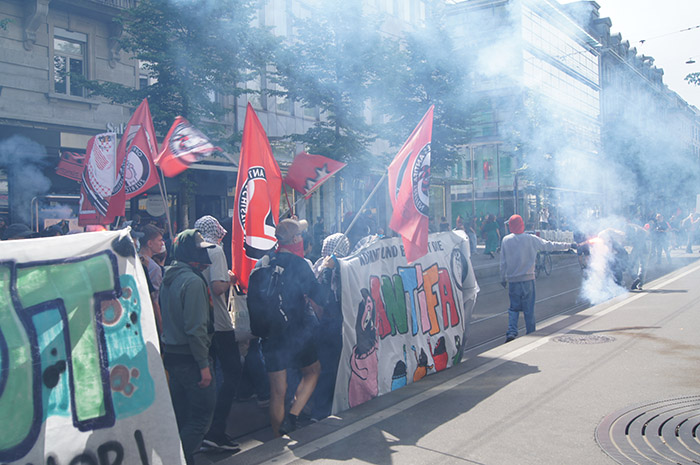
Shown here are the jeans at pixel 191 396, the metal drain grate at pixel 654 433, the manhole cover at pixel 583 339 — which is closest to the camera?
the jeans at pixel 191 396

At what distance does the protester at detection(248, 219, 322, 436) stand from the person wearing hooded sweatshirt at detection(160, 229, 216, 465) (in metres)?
0.61

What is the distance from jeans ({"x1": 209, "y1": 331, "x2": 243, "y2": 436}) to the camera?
446 cm

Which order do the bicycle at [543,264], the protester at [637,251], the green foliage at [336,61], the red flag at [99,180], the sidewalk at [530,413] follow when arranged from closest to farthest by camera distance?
the sidewalk at [530,413]
the red flag at [99,180]
the protester at [637,251]
the green foliage at [336,61]
the bicycle at [543,264]

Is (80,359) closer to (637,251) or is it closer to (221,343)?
(221,343)

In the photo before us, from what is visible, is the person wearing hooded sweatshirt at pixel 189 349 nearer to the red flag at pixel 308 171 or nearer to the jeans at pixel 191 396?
the jeans at pixel 191 396

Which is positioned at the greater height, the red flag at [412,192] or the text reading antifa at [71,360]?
the red flag at [412,192]

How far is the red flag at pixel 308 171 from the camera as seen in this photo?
7363 mm

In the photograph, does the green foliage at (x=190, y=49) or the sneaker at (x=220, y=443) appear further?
the green foliage at (x=190, y=49)

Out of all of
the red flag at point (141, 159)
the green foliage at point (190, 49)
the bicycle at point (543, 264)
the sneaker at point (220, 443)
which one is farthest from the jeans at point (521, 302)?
the bicycle at point (543, 264)

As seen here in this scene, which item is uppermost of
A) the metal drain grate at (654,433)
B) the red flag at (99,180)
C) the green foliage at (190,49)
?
the green foliage at (190,49)

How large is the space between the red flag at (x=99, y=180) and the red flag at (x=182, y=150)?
101 centimetres

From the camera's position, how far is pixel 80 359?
115 inches

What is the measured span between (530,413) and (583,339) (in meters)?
2.93

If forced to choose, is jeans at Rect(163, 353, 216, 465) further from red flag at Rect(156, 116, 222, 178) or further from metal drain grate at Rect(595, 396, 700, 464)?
red flag at Rect(156, 116, 222, 178)
